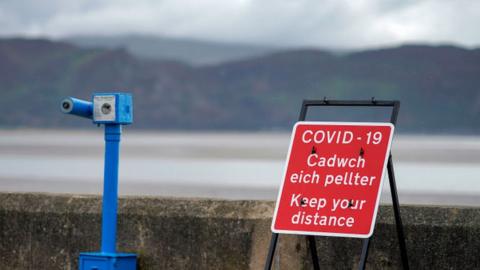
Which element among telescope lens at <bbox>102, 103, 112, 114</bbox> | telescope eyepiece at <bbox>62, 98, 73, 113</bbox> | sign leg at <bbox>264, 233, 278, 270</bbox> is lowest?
sign leg at <bbox>264, 233, 278, 270</bbox>

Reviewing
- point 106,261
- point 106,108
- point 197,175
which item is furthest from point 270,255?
point 197,175

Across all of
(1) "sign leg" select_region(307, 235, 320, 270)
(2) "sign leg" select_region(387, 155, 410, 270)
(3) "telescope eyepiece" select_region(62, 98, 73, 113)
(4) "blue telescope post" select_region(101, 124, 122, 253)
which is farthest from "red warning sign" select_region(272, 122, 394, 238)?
(3) "telescope eyepiece" select_region(62, 98, 73, 113)

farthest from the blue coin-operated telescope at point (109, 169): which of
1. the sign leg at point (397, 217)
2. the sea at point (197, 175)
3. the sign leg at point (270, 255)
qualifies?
the sea at point (197, 175)

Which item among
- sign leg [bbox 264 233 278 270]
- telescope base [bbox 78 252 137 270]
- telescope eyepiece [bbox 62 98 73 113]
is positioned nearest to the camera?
sign leg [bbox 264 233 278 270]

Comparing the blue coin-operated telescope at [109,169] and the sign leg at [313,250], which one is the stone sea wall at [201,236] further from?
the sign leg at [313,250]

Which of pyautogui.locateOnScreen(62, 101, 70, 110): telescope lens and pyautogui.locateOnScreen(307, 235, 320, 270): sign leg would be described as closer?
pyautogui.locateOnScreen(307, 235, 320, 270): sign leg

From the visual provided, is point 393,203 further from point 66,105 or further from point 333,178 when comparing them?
point 66,105

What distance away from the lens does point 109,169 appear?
623 centimetres

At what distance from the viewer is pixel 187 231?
637cm

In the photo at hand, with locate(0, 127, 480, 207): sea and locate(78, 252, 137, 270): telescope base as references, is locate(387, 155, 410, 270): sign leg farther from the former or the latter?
locate(0, 127, 480, 207): sea

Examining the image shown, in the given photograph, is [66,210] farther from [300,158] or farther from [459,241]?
[459,241]

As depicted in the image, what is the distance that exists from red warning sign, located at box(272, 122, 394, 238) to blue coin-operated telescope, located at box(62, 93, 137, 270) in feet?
3.73

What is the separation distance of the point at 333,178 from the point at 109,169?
4.59 feet

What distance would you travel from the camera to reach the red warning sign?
5.35 meters
